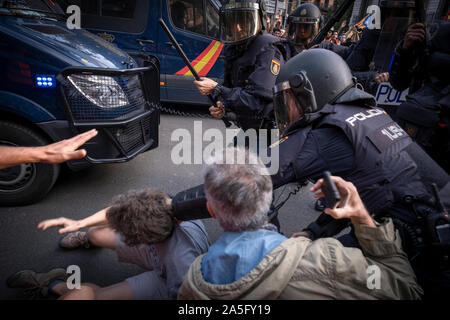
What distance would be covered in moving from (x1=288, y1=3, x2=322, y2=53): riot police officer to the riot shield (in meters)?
0.92

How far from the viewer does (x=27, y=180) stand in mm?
2639

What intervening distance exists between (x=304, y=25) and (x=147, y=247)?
3827 mm

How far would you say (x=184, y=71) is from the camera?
516 cm

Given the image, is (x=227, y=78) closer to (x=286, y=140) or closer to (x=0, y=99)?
(x=286, y=140)

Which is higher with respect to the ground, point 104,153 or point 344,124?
point 344,124

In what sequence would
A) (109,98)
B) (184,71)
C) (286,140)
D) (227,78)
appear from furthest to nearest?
1. (184,71)
2. (227,78)
3. (109,98)
4. (286,140)

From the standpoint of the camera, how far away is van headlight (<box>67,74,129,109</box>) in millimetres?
2436

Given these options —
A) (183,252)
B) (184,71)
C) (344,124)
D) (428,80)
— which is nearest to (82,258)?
(183,252)

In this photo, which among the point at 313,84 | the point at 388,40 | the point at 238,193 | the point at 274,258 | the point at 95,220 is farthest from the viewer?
the point at 388,40

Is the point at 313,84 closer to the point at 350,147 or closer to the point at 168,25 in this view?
the point at 350,147

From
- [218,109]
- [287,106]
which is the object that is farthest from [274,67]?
[287,106]

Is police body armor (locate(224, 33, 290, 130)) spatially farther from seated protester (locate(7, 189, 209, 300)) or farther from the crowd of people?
seated protester (locate(7, 189, 209, 300))
